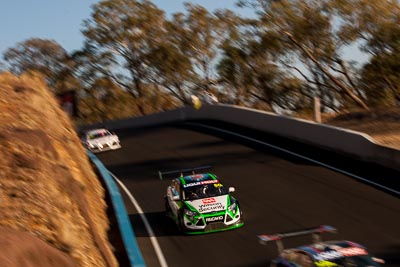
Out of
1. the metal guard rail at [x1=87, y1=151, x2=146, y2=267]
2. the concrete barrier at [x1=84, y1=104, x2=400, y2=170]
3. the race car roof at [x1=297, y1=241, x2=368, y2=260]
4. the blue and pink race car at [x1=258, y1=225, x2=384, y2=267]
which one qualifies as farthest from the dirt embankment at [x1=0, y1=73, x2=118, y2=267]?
the concrete barrier at [x1=84, y1=104, x2=400, y2=170]

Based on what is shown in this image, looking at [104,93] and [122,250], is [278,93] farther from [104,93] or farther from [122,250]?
[122,250]

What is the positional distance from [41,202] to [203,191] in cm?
602

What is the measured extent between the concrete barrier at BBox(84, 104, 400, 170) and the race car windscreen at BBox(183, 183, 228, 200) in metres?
6.66

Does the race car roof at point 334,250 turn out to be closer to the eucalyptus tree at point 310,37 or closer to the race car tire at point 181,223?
the race car tire at point 181,223

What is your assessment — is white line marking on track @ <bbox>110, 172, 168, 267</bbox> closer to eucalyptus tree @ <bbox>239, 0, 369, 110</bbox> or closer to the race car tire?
the race car tire

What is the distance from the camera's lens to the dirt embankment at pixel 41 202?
9422 millimetres

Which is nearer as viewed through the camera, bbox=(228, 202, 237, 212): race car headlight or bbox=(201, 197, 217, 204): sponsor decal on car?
bbox=(228, 202, 237, 212): race car headlight

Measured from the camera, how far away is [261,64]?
60.8 meters

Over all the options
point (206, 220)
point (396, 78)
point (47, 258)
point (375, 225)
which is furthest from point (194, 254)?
point (396, 78)

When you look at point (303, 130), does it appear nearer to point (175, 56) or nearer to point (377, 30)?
point (377, 30)

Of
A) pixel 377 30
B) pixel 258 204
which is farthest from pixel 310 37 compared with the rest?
pixel 258 204

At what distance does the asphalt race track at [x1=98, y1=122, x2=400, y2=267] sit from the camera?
48.4 ft

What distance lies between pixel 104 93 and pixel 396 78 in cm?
4009

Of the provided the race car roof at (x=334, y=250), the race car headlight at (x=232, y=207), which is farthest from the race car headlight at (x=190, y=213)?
the race car roof at (x=334, y=250)
